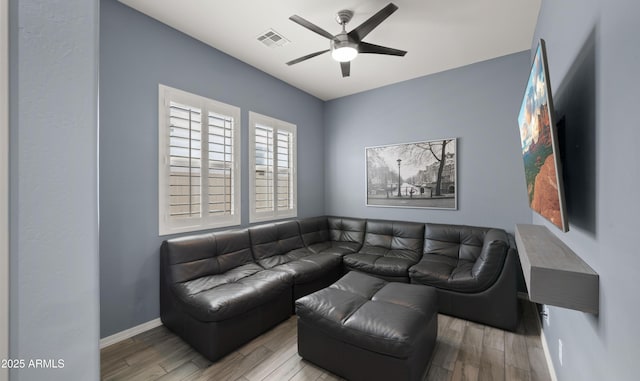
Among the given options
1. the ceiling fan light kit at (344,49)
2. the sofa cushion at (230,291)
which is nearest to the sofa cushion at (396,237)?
the sofa cushion at (230,291)

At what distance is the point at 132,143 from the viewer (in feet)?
7.80

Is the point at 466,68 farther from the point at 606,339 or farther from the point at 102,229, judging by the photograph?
the point at 102,229

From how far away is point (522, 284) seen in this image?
10.0 feet

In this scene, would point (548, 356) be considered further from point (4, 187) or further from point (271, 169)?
point (271, 169)

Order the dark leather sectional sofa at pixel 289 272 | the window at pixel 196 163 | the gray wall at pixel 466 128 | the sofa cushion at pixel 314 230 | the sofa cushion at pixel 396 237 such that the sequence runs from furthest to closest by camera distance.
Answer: the sofa cushion at pixel 314 230
the sofa cushion at pixel 396 237
the gray wall at pixel 466 128
the window at pixel 196 163
the dark leather sectional sofa at pixel 289 272

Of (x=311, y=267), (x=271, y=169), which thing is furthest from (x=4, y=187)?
(x=271, y=169)

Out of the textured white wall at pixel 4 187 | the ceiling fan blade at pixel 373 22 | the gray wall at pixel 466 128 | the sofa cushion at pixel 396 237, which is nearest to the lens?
the textured white wall at pixel 4 187

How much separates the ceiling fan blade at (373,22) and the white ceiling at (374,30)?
29 centimetres

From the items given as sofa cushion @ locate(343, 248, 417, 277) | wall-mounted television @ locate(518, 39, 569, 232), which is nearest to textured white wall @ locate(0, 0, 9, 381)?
wall-mounted television @ locate(518, 39, 569, 232)

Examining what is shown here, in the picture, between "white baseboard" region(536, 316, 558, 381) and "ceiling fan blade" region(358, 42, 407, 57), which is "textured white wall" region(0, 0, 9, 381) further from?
"white baseboard" region(536, 316, 558, 381)

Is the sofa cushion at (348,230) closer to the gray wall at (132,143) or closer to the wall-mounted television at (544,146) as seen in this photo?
the gray wall at (132,143)

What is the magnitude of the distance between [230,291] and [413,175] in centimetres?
300

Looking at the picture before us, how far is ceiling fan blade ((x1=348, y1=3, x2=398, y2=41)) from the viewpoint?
75.3 inches

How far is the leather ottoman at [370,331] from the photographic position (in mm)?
1605
